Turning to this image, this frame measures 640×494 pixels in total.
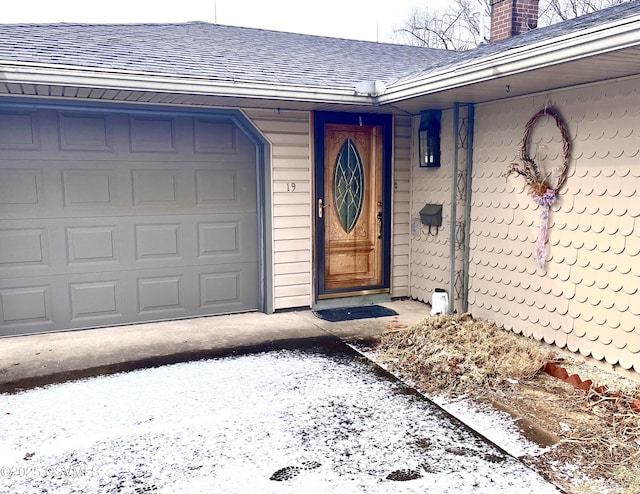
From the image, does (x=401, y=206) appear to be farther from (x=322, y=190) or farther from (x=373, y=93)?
(x=373, y=93)

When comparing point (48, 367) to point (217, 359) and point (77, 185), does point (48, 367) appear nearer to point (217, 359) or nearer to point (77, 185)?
point (217, 359)

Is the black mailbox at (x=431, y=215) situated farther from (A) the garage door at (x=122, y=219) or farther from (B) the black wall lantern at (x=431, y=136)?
(A) the garage door at (x=122, y=219)

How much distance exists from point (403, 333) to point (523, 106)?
2.19 m

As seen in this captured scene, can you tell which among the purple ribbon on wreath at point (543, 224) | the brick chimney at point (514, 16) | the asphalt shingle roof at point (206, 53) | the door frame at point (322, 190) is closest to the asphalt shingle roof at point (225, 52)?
the asphalt shingle roof at point (206, 53)

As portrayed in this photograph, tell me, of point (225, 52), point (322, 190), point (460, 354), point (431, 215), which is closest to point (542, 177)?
point (431, 215)

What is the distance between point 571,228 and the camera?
4.20 meters

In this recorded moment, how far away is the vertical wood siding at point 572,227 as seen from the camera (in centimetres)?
376

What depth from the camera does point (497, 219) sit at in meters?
4.97

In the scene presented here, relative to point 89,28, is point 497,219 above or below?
below

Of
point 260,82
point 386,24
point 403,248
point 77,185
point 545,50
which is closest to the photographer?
point 545,50

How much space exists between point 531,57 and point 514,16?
10.0 ft

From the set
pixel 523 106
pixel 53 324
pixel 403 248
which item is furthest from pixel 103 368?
pixel 523 106

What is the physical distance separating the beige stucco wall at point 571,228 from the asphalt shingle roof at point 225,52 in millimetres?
644

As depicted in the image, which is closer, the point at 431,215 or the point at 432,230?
the point at 431,215
